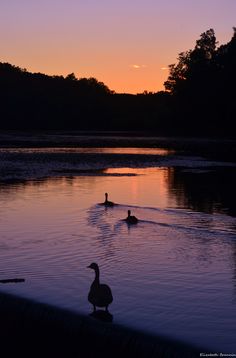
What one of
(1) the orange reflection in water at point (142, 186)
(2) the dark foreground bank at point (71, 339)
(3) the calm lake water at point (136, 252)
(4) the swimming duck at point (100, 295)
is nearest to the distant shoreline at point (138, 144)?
(1) the orange reflection in water at point (142, 186)

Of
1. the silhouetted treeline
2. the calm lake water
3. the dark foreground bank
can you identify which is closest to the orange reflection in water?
the calm lake water

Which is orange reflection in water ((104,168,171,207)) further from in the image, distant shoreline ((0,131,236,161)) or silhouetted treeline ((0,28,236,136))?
silhouetted treeline ((0,28,236,136))

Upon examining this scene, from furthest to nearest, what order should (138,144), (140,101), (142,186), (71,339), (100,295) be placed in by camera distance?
(140,101) < (138,144) < (142,186) < (100,295) < (71,339)

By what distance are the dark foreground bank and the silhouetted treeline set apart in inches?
3489

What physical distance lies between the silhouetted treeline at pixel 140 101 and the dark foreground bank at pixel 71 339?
88.6m

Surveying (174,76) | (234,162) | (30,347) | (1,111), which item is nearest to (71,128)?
(1,111)

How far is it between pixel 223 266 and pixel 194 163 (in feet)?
106

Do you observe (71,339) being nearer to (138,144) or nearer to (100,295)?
(100,295)

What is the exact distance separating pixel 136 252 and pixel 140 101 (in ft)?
571

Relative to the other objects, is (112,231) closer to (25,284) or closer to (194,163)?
(25,284)

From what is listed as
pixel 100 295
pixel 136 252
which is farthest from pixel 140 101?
pixel 100 295

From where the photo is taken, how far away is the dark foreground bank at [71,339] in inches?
404

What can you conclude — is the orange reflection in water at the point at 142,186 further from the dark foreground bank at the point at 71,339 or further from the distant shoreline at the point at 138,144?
the dark foreground bank at the point at 71,339

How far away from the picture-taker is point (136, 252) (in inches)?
680
